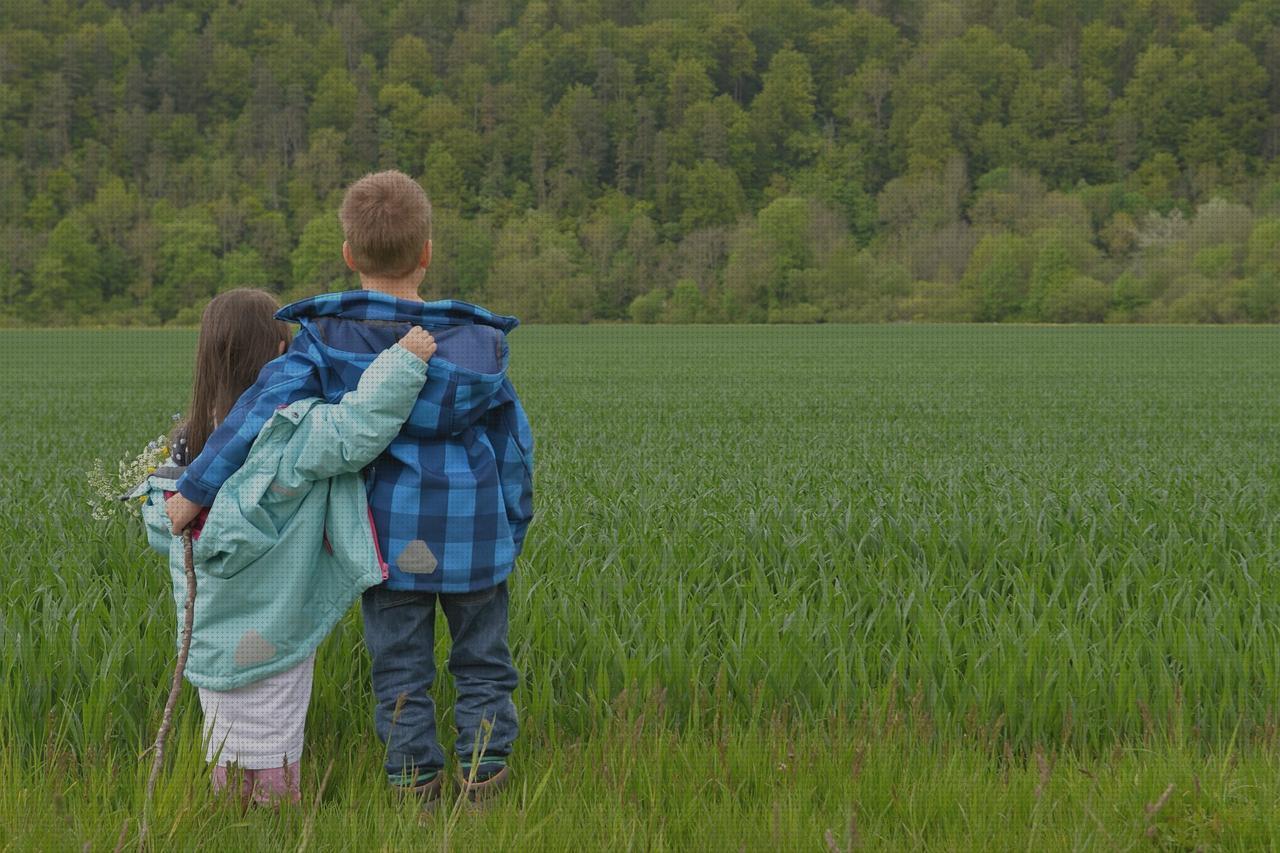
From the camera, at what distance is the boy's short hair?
278cm

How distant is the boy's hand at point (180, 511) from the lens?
2.68 m

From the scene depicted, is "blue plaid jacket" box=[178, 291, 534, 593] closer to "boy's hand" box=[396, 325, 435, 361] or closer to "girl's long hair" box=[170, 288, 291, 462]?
"boy's hand" box=[396, 325, 435, 361]

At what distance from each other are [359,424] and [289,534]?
34 centimetres

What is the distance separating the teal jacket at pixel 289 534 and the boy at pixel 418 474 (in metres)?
0.07

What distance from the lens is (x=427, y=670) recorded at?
2.92m

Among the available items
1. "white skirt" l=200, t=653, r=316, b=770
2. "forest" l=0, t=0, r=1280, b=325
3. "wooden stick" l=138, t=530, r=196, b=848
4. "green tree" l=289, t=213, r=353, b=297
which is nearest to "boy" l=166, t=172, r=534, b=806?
"wooden stick" l=138, t=530, r=196, b=848

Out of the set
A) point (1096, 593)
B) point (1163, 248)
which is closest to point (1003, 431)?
point (1096, 593)

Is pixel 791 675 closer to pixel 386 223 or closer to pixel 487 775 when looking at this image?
pixel 487 775

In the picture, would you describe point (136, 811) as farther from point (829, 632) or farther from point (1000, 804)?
point (829, 632)

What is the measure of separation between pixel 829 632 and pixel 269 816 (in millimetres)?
2032

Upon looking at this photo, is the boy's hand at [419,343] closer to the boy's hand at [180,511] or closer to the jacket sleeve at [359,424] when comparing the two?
the jacket sleeve at [359,424]

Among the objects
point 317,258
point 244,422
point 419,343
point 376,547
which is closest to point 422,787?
point 376,547

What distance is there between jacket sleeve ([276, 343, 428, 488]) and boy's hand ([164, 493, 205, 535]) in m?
0.23

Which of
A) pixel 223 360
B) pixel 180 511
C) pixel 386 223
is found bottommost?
pixel 180 511
